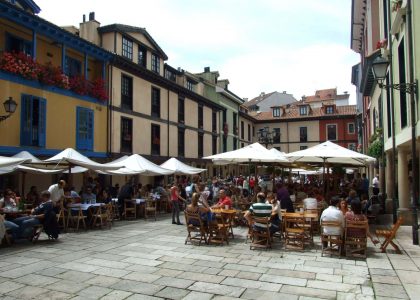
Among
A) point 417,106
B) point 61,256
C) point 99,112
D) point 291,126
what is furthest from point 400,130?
point 291,126

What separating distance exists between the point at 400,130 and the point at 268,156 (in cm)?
431

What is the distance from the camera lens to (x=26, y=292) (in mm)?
5441

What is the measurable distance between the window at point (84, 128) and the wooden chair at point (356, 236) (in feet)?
44.9

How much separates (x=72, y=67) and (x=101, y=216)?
32.2 ft

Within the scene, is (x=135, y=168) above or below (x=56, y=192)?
above

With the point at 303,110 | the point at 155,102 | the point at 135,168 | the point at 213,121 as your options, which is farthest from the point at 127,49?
the point at 303,110

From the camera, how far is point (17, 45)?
50.2ft

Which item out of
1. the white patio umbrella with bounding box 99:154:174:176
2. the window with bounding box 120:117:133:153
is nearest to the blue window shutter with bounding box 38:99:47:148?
the white patio umbrella with bounding box 99:154:174:176

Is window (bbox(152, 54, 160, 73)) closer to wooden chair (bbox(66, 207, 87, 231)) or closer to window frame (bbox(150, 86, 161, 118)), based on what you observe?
window frame (bbox(150, 86, 161, 118))

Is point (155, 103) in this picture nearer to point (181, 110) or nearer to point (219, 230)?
point (181, 110)

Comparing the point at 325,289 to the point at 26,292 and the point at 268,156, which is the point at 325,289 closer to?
the point at 26,292

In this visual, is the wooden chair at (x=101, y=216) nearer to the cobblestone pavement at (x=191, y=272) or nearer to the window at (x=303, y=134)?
the cobblestone pavement at (x=191, y=272)

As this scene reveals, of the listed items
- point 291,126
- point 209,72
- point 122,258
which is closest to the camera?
point 122,258

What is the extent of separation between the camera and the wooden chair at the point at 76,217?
11188 millimetres
